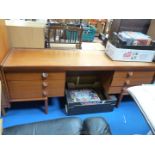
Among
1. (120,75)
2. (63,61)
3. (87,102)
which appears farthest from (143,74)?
(63,61)

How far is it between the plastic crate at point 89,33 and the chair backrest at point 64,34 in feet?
0.17

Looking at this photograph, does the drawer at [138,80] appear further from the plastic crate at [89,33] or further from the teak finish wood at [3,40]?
the teak finish wood at [3,40]

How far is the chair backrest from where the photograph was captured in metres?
1.35

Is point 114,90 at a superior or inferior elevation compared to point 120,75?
inferior

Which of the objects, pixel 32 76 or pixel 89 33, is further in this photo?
pixel 89 33

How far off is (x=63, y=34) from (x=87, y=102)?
0.69 meters

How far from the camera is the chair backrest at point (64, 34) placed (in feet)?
4.43

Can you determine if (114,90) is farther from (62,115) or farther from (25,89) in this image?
(25,89)

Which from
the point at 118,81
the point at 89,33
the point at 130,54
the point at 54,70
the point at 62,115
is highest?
the point at 89,33

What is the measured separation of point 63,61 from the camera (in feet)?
4.20

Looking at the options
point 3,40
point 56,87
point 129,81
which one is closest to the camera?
point 3,40
